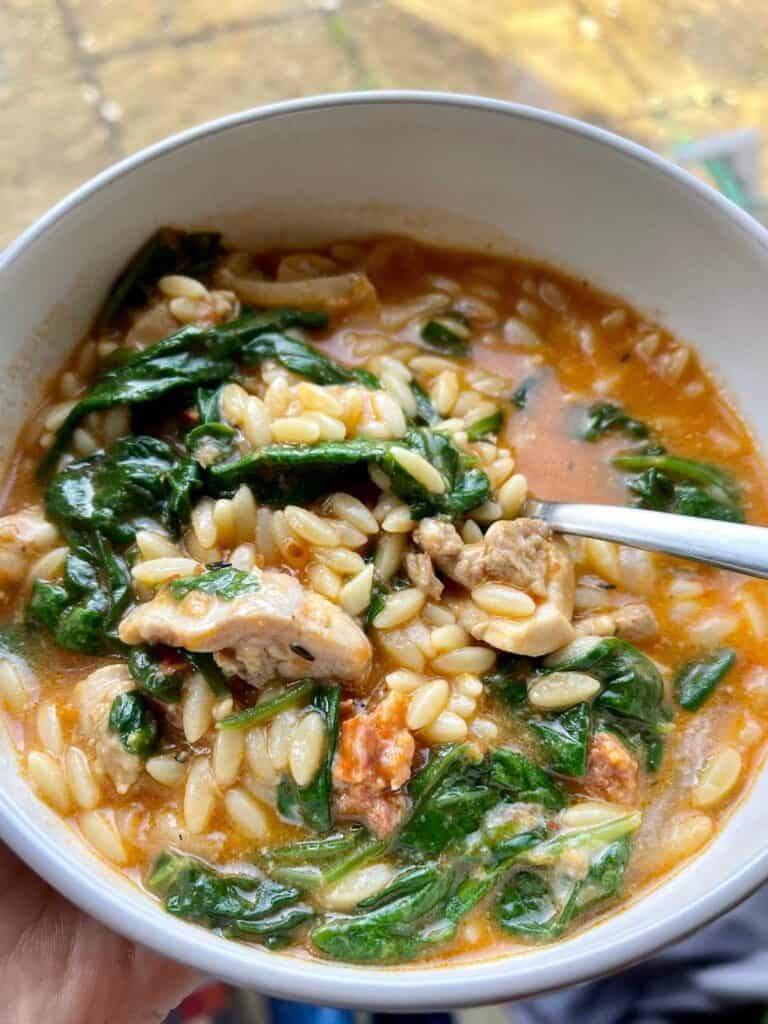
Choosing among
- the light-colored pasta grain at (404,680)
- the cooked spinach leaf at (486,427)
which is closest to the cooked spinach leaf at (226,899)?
the light-colored pasta grain at (404,680)

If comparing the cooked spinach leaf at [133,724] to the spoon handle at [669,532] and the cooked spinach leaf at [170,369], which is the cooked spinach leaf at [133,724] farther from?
the spoon handle at [669,532]

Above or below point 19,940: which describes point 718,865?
above

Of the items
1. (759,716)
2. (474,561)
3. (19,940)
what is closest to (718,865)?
(759,716)

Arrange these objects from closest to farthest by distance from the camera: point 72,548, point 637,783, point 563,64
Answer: point 637,783, point 72,548, point 563,64

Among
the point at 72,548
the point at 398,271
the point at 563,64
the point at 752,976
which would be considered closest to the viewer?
the point at 72,548

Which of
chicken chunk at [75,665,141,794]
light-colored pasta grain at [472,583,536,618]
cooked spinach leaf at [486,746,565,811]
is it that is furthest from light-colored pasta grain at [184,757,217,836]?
light-colored pasta grain at [472,583,536,618]

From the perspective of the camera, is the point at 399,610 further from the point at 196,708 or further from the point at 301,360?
the point at 301,360

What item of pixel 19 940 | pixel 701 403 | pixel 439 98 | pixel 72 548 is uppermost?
pixel 439 98

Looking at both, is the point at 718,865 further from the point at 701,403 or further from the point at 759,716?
the point at 701,403
